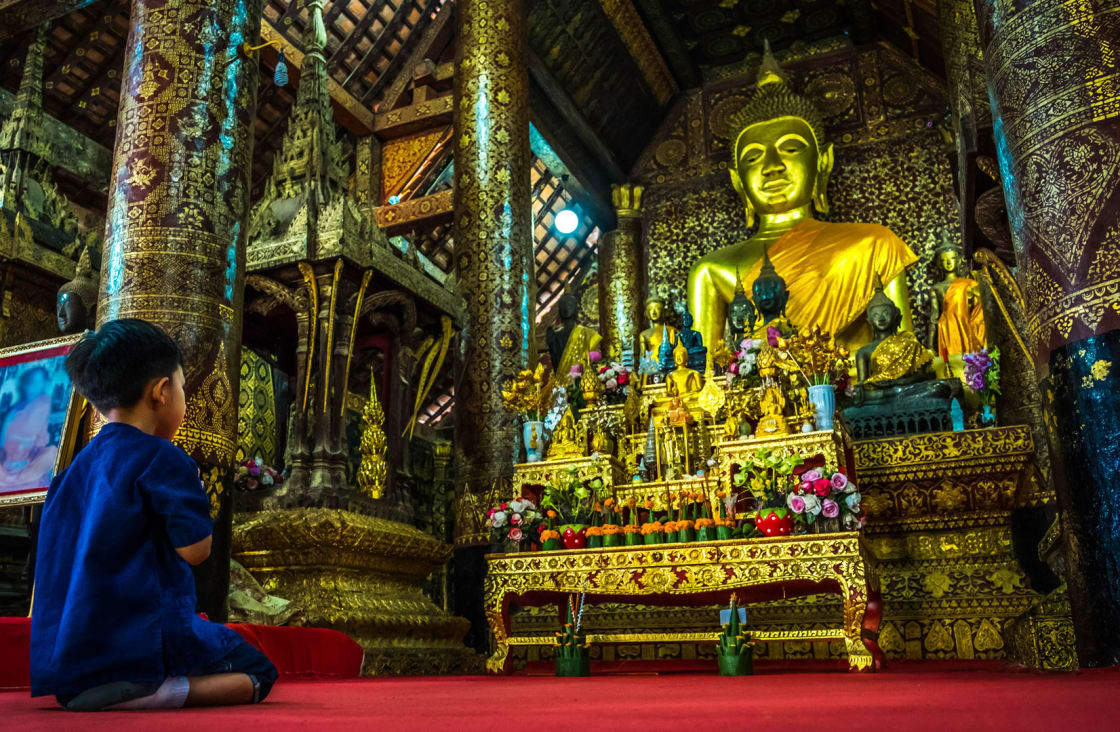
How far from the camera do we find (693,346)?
6.50 metres

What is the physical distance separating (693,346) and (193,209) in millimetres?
3677

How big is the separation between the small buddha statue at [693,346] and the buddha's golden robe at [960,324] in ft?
7.43

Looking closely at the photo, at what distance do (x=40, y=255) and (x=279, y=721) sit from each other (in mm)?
5014

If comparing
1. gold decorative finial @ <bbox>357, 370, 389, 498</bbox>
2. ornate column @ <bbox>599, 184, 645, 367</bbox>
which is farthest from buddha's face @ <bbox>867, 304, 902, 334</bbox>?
ornate column @ <bbox>599, 184, 645, 367</bbox>

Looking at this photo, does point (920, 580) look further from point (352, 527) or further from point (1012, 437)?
point (352, 527)

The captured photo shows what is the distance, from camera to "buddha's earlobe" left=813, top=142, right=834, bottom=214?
10992mm

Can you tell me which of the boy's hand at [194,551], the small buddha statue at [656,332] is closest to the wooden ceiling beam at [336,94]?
the small buddha statue at [656,332]

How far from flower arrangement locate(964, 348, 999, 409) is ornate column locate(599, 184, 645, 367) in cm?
584

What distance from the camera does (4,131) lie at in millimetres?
5762

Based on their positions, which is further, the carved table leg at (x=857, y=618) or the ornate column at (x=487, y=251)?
the ornate column at (x=487, y=251)

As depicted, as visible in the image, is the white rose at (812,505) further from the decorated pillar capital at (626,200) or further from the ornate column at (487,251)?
the decorated pillar capital at (626,200)

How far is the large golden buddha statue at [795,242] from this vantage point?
8883mm

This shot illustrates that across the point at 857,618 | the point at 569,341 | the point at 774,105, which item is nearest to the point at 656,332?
the point at 569,341

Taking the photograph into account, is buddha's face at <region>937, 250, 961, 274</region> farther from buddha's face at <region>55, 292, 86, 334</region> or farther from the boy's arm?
the boy's arm
